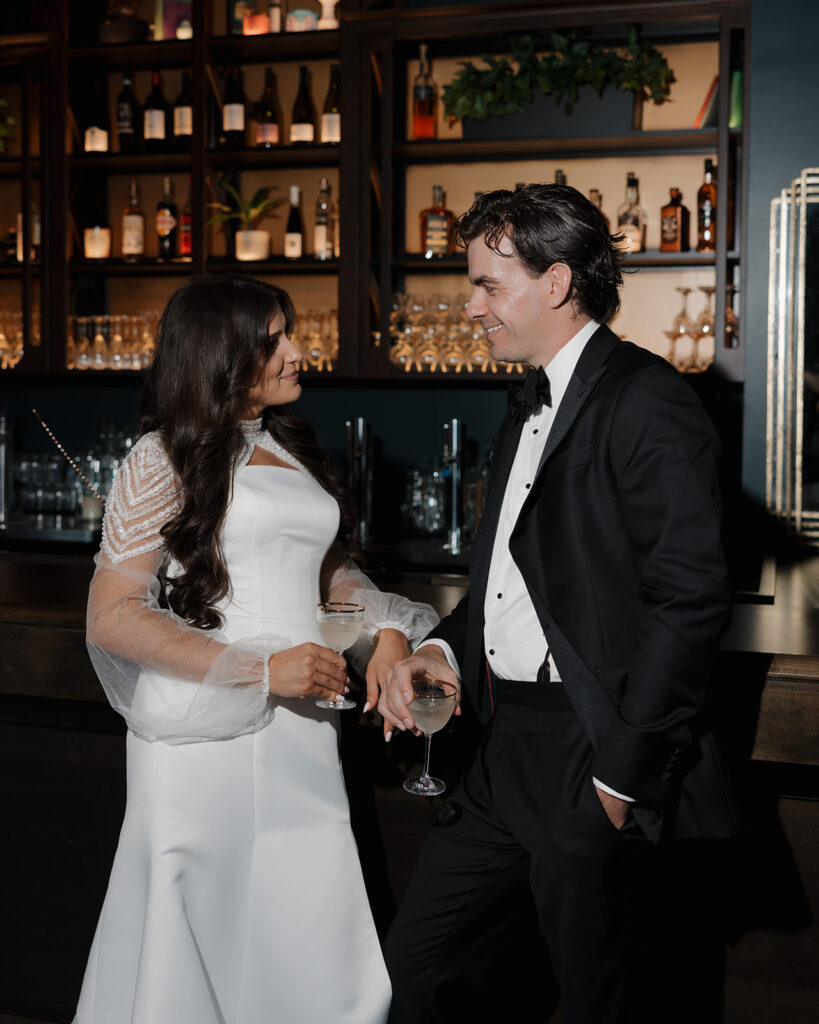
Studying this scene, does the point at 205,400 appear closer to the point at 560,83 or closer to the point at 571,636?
the point at 571,636

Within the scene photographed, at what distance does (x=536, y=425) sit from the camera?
1797mm

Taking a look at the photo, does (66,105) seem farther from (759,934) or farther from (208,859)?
(759,934)

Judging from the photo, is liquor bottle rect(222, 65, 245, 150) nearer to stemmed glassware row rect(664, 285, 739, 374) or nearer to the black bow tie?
stemmed glassware row rect(664, 285, 739, 374)

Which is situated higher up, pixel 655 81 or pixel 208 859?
pixel 655 81

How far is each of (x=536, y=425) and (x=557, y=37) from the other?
268cm

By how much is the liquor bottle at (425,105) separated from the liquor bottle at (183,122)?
93cm

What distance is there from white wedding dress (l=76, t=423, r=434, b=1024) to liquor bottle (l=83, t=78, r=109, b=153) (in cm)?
320

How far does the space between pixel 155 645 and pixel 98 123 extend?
11.8ft

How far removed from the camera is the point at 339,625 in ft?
6.13

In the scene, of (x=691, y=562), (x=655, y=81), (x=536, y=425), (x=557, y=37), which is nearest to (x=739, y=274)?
(x=655, y=81)

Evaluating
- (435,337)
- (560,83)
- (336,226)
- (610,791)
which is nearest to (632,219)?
(560,83)

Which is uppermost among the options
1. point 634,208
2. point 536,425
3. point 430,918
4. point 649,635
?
point 634,208

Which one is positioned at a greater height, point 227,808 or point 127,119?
point 127,119

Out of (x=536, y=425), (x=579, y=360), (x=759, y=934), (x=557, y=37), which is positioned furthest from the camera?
(x=557, y=37)
